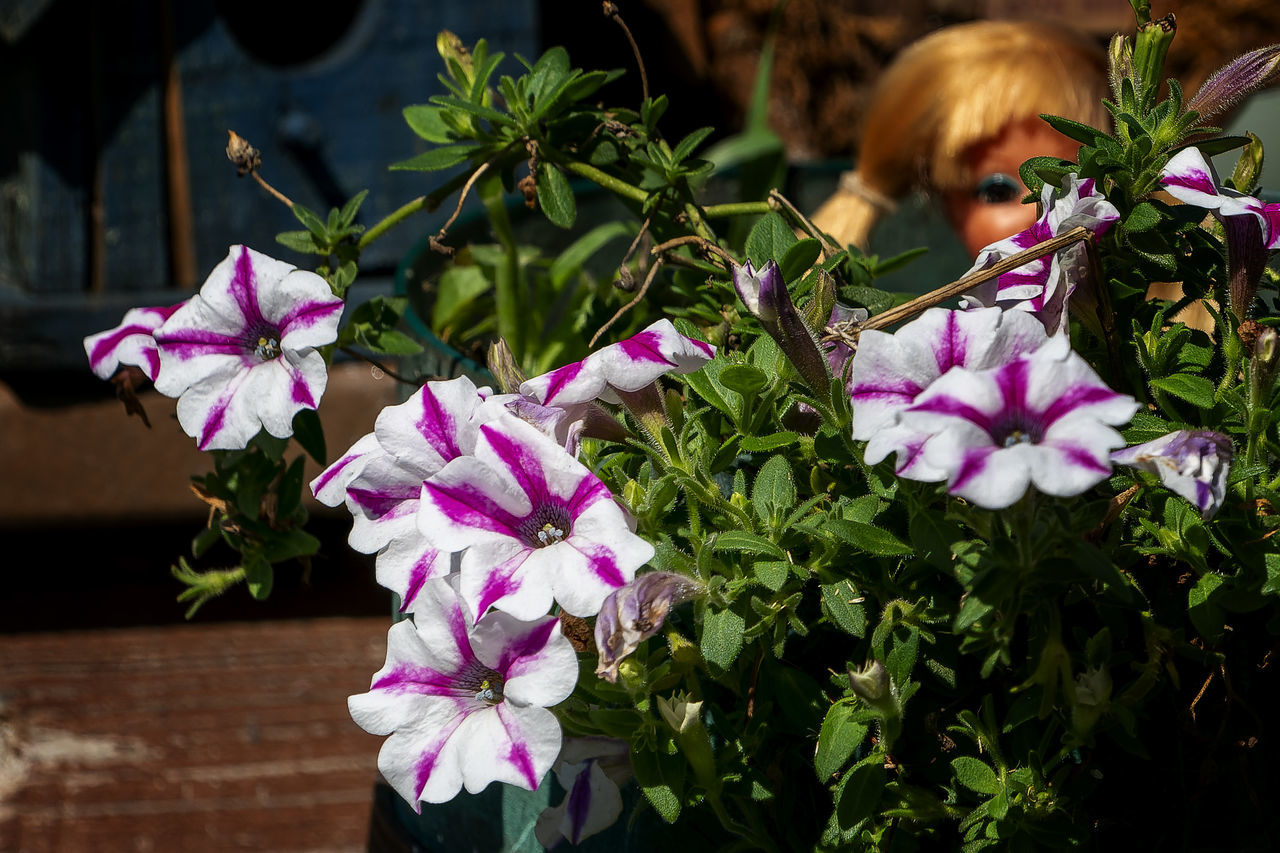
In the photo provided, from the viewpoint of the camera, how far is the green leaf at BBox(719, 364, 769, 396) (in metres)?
0.40

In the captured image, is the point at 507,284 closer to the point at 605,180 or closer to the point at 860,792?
the point at 605,180

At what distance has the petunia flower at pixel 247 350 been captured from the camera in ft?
1.49

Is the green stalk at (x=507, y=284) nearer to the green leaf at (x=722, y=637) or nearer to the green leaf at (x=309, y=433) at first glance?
the green leaf at (x=309, y=433)

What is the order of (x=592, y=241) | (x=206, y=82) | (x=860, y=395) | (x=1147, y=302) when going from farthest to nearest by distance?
(x=206, y=82) → (x=592, y=241) → (x=1147, y=302) → (x=860, y=395)

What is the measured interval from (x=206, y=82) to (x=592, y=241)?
805mm

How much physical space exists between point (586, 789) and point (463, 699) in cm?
7

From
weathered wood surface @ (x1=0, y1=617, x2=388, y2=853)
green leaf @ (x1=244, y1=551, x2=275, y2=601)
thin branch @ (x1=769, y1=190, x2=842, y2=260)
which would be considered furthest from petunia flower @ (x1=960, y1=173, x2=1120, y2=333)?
weathered wood surface @ (x1=0, y1=617, x2=388, y2=853)

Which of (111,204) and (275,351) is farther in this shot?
(111,204)

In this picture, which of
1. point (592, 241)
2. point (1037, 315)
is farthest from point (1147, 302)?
point (592, 241)

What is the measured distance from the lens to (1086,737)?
1.25 ft

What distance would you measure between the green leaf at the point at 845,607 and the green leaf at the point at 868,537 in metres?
0.02

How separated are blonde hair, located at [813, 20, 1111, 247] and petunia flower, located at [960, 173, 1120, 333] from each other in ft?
1.56

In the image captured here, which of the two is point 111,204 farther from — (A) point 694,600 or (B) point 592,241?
(A) point 694,600

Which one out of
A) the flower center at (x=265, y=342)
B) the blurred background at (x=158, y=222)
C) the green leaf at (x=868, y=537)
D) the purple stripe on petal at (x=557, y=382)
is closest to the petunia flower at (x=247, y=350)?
the flower center at (x=265, y=342)
